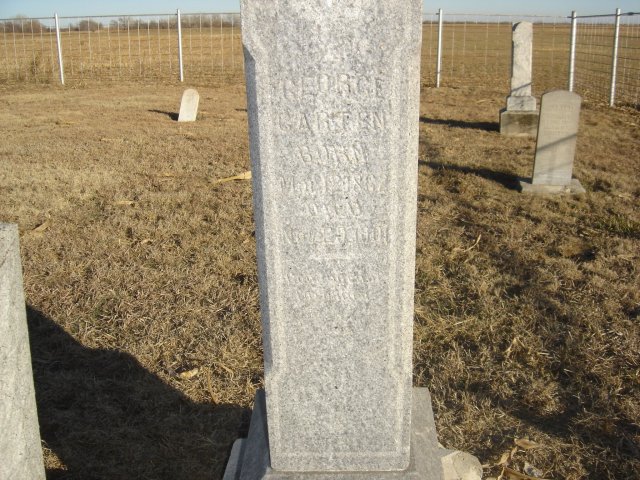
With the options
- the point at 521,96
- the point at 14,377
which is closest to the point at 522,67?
the point at 521,96

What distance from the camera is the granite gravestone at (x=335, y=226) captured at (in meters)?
1.82

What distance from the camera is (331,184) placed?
1.96m

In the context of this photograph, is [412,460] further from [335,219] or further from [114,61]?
[114,61]

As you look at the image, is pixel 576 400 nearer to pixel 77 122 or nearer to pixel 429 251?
pixel 429 251

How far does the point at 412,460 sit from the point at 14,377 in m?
1.46

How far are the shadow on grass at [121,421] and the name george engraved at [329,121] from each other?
1770 mm

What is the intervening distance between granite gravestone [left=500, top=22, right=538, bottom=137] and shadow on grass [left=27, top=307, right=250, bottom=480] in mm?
8493

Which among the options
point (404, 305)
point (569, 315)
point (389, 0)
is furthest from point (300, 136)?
point (569, 315)

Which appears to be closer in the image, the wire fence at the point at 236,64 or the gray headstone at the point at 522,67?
the gray headstone at the point at 522,67

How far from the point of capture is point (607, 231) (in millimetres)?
5719

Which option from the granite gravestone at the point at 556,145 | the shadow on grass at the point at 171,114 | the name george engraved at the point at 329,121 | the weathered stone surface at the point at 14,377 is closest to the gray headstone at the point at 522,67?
the granite gravestone at the point at 556,145

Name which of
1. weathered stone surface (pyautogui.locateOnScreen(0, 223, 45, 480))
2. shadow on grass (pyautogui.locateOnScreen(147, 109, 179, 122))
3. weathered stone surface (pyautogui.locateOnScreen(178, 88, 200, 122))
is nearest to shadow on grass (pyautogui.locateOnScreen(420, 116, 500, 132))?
weathered stone surface (pyautogui.locateOnScreen(178, 88, 200, 122))

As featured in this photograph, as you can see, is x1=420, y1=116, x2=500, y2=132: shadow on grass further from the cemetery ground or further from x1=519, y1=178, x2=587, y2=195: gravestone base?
x1=519, y1=178, x2=587, y2=195: gravestone base

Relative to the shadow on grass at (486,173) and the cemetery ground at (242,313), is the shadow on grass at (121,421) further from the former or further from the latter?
the shadow on grass at (486,173)
